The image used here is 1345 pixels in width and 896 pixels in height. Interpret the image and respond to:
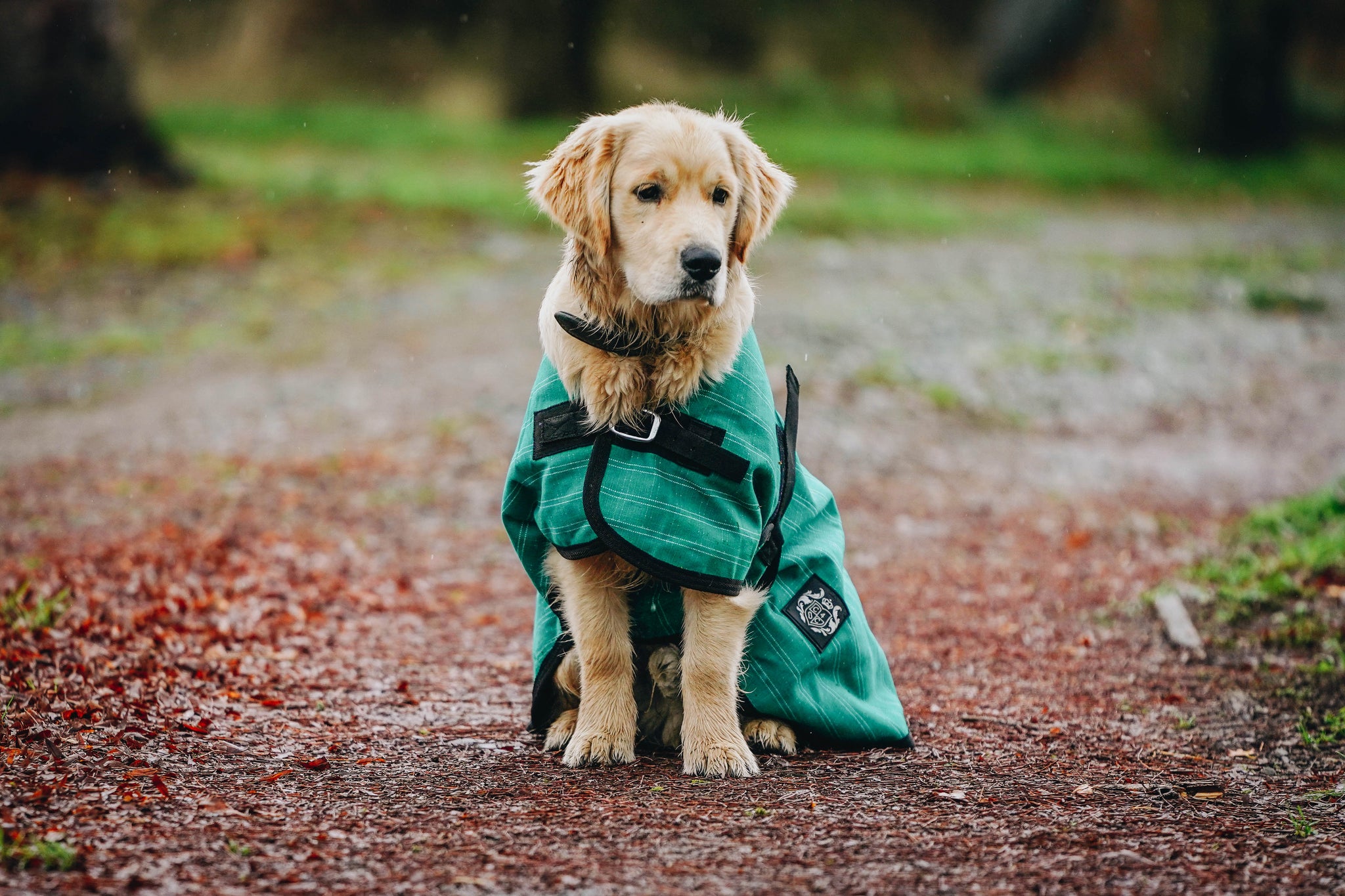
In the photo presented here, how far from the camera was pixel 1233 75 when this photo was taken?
23.6 metres

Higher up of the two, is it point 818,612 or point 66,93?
point 66,93

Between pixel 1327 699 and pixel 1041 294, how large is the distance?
969 cm

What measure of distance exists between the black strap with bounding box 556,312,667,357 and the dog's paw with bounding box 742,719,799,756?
1.30m

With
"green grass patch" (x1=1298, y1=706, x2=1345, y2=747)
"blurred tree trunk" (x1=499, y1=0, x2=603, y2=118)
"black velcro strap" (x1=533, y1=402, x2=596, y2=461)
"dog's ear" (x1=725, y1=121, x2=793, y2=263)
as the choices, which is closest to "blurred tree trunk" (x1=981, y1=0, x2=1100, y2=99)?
"blurred tree trunk" (x1=499, y1=0, x2=603, y2=118)

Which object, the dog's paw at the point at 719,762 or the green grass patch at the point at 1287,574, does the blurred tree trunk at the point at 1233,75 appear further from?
the dog's paw at the point at 719,762

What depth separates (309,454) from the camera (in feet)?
29.0

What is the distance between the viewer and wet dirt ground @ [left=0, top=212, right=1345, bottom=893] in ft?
10.1

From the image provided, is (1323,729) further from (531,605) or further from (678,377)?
(531,605)

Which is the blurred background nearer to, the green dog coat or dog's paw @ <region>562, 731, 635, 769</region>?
the green dog coat

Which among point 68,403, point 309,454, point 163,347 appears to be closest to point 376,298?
point 163,347

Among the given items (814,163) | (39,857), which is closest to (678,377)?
(39,857)

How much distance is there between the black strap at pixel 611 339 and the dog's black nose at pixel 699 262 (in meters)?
0.24

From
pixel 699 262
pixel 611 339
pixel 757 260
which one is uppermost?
pixel 757 260

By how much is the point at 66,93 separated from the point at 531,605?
11476 millimetres
